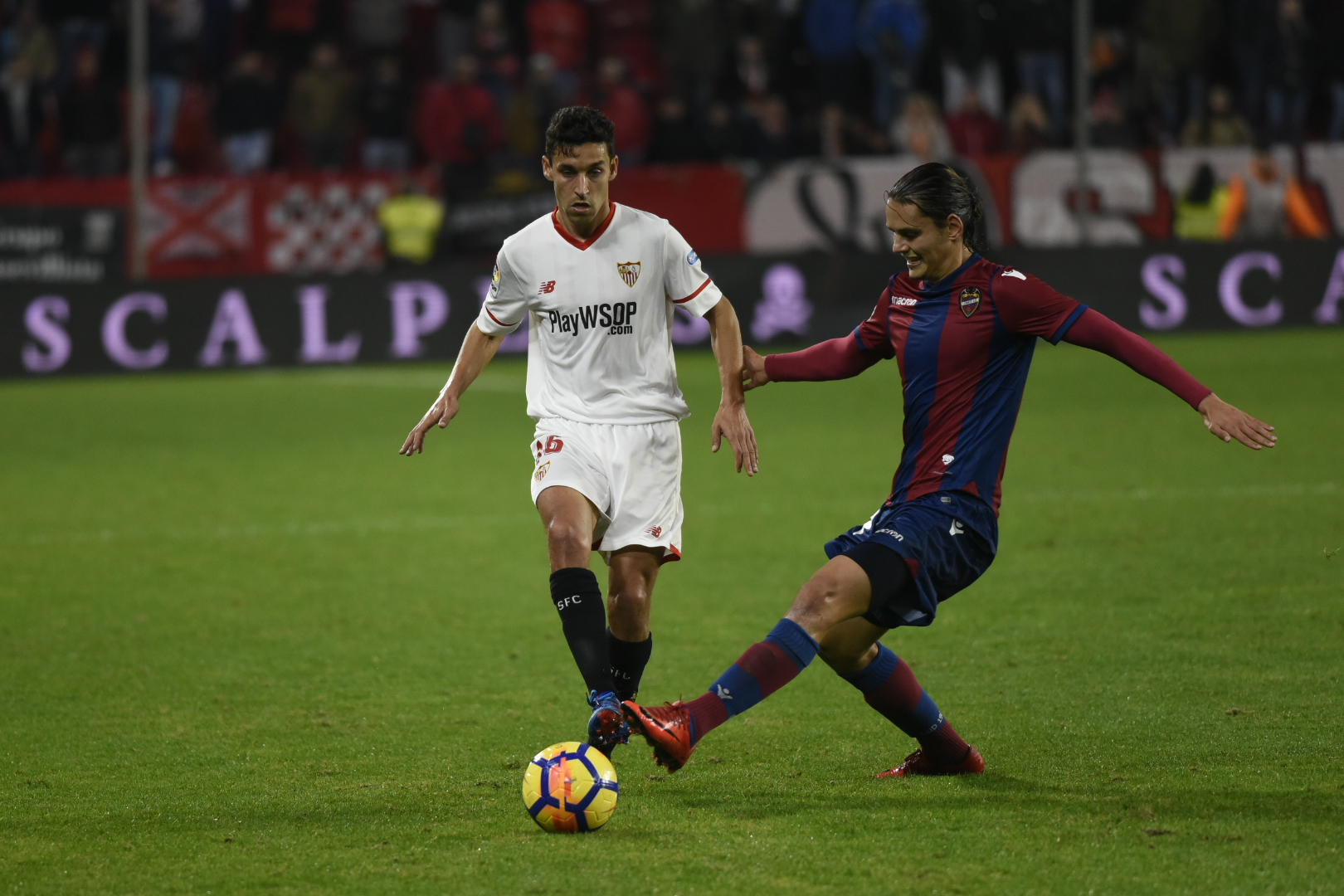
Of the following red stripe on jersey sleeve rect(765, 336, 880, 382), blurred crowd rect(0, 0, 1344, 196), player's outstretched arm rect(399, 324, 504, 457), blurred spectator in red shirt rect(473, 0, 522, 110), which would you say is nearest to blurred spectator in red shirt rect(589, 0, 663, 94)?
blurred crowd rect(0, 0, 1344, 196)

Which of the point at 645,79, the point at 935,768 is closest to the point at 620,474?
the point at 935,768

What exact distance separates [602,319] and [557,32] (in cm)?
1467

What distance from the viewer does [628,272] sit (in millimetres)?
5023

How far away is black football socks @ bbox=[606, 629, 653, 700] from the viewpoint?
5125 millimetres

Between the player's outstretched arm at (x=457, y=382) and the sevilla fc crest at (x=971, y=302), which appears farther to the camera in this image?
the player's outstretched arm at (x=457, y=382)

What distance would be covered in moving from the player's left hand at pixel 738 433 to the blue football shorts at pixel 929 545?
0.38 metres

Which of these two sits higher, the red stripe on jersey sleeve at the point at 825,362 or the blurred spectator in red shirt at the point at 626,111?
the blurred spectator in red shirt at the point at 626,111

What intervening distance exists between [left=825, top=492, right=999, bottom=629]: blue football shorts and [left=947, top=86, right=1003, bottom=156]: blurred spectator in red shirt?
46.8 ft

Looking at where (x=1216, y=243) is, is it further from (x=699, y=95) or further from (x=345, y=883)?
(x=345, y=883)

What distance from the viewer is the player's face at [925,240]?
4445mm

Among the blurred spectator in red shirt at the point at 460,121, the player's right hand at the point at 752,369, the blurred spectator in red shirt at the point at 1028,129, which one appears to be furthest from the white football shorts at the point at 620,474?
the blurred spectator in red shirt at the point at 1028,129

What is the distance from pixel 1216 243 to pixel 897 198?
472 inches

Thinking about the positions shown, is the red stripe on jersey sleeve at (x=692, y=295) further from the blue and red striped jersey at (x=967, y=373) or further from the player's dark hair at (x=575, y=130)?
the blue and red striped jersey at (x=967, y=373)

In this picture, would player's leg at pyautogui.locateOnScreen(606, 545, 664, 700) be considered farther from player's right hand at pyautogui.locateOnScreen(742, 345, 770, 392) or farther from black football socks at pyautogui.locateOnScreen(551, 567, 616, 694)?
player's right hand at pyautogui.locateOnScreen(742, 345, 770, 392)
